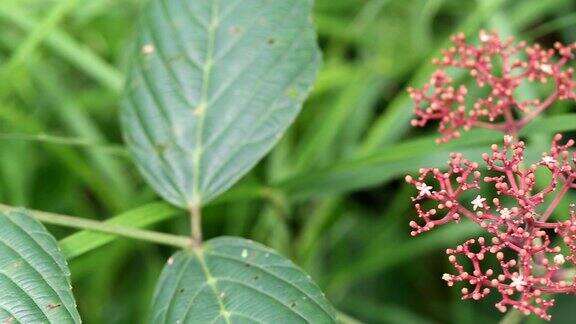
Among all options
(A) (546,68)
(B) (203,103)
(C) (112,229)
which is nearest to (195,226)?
(C) (112,229)

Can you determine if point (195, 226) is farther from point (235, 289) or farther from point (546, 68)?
point (546, 68)


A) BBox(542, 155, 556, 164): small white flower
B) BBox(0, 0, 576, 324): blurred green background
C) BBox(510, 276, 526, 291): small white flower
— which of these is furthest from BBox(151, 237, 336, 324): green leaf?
BBox(0, 0, 576, 324): blurred green background

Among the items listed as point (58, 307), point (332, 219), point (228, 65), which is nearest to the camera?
point (58, 307)

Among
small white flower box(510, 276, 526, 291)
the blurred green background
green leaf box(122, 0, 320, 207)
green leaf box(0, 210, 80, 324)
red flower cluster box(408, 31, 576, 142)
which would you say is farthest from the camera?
the blurred green background

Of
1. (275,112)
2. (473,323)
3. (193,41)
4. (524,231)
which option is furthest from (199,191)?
(473,323)

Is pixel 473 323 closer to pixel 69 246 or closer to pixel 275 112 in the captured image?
pixel 275 112

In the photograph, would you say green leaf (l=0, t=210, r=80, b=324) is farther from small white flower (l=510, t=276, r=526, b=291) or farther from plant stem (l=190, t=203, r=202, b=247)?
small white flower (l=510, t=276, r=526, b=291)

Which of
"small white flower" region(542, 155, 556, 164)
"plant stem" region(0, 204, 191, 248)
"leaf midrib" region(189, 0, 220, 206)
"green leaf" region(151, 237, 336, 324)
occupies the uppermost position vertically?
"leaf midrib" region(189, 0, 220, 206)

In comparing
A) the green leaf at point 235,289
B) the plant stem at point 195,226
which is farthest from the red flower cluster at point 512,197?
the plant stem at point 195,226
